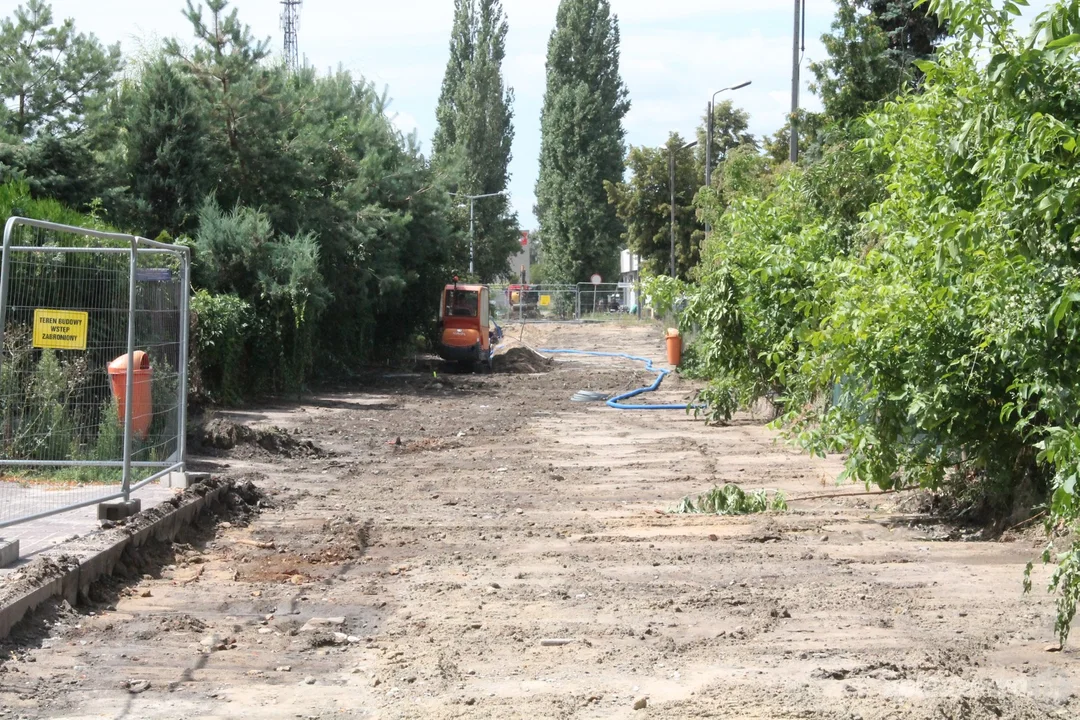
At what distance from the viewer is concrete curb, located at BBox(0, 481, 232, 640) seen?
694 centimetres

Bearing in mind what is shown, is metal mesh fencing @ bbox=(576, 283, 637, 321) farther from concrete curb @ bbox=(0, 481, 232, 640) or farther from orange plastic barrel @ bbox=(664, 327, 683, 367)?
concrete curb @ bbox=(0, 481, 232, 640)

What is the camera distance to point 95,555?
8.15m

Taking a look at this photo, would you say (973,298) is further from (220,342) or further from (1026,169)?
(220,342)

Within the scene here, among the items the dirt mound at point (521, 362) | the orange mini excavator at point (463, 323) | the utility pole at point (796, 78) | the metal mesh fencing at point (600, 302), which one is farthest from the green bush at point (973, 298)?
the metal mesh fencing at point (600, 302)

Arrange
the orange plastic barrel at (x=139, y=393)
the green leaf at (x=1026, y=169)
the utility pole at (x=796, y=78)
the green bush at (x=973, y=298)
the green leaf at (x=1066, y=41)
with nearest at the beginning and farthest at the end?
the green leaf at (x=1066, y=41)
the green leaf at (x=1026, y=169)
the green bush at (x=973, y=298)
the orange plastic barrel at (x=139, y=393)
the utility pole at (x=796, y=78)

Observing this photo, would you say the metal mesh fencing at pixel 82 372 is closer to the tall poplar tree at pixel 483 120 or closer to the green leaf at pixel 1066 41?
the green leaf at pixel 1066 41

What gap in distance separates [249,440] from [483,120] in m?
52.5

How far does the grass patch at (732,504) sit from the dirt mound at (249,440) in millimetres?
6821

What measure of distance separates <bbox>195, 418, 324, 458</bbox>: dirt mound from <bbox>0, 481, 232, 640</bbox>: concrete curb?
486cm

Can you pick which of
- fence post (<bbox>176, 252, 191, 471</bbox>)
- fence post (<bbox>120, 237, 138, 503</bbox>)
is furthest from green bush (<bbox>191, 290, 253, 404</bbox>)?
fence post (<bbox>120, 237, 138, 503</bbox>)

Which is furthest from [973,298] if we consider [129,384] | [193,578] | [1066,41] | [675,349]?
[675,349]

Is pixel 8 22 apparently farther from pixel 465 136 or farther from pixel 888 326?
pixel 465 136

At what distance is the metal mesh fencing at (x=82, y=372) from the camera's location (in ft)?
29.2

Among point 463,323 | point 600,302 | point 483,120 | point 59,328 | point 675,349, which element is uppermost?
point 483,120
